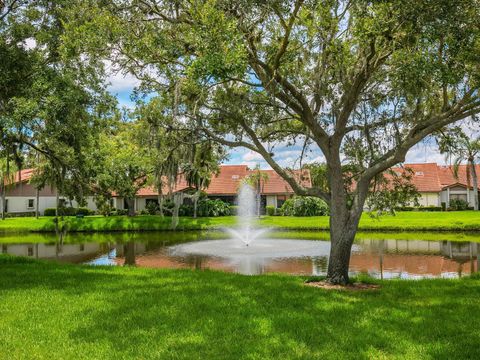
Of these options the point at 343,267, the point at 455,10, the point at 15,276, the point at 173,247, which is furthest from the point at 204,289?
the point at 173,247

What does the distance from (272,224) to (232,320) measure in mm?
32598

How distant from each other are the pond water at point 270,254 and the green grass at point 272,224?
3.66 metres

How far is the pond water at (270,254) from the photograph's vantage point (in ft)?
64.1

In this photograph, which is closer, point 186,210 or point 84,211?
point 186,210

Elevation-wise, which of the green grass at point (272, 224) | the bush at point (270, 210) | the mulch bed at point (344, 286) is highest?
the bush at point (270, 210)

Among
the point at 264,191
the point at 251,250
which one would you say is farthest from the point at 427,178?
the point at 251,250

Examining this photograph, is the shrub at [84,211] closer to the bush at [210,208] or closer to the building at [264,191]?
the building at [264,191]

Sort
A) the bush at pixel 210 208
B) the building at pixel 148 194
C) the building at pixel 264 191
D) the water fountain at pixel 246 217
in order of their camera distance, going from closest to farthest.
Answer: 1. the water fountain at pixel 246 217
2. the bush at pixel 210 208
3. the building at pixel 264 191
4. the building at pixel 148 194

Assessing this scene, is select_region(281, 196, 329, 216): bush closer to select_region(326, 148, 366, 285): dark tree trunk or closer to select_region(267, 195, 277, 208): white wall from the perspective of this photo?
select_region(267, 195, 277, 208): white wall

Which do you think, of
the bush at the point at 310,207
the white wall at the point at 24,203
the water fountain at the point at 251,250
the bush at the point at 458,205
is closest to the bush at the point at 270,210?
the bush at the point at 310,207

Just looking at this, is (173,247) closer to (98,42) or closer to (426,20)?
(98,42)

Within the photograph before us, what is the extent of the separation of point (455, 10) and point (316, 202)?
4048 cm

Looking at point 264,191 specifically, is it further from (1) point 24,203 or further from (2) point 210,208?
(1) point 24,203

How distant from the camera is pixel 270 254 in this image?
23.4 m
